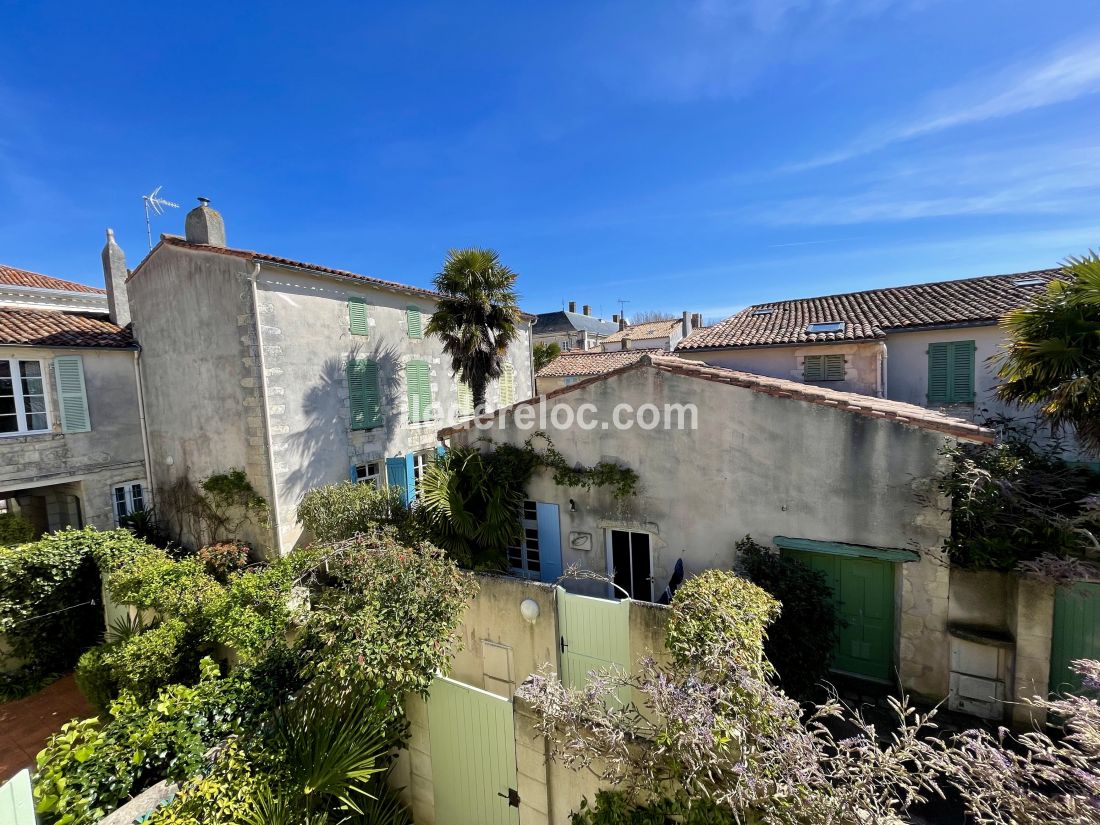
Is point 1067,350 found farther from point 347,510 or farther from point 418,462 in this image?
point 418,462

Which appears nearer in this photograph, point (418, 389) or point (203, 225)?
point (203, 225)

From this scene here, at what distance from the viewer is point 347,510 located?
11383 mm

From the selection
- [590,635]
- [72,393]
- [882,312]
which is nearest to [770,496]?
[590,635]

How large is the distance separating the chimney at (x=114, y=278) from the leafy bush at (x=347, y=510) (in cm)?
964

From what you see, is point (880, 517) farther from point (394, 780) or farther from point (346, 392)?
point (346, 392)

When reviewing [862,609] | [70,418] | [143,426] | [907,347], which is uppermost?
[907,347]

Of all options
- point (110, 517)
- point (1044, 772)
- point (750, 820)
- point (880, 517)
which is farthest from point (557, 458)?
point (110, 517)

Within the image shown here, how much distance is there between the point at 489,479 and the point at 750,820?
22.5ft

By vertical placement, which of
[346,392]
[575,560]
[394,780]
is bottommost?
[394,780]

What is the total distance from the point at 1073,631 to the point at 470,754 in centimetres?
787

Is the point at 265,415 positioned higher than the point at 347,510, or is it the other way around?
the point at 265,415

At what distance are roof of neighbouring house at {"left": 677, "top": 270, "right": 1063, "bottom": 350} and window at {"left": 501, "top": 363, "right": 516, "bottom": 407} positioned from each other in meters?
7.28

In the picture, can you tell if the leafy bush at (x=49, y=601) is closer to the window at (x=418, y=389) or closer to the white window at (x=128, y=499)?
the white window at (x=128, y=499)

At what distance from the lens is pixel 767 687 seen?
13.5 ft
